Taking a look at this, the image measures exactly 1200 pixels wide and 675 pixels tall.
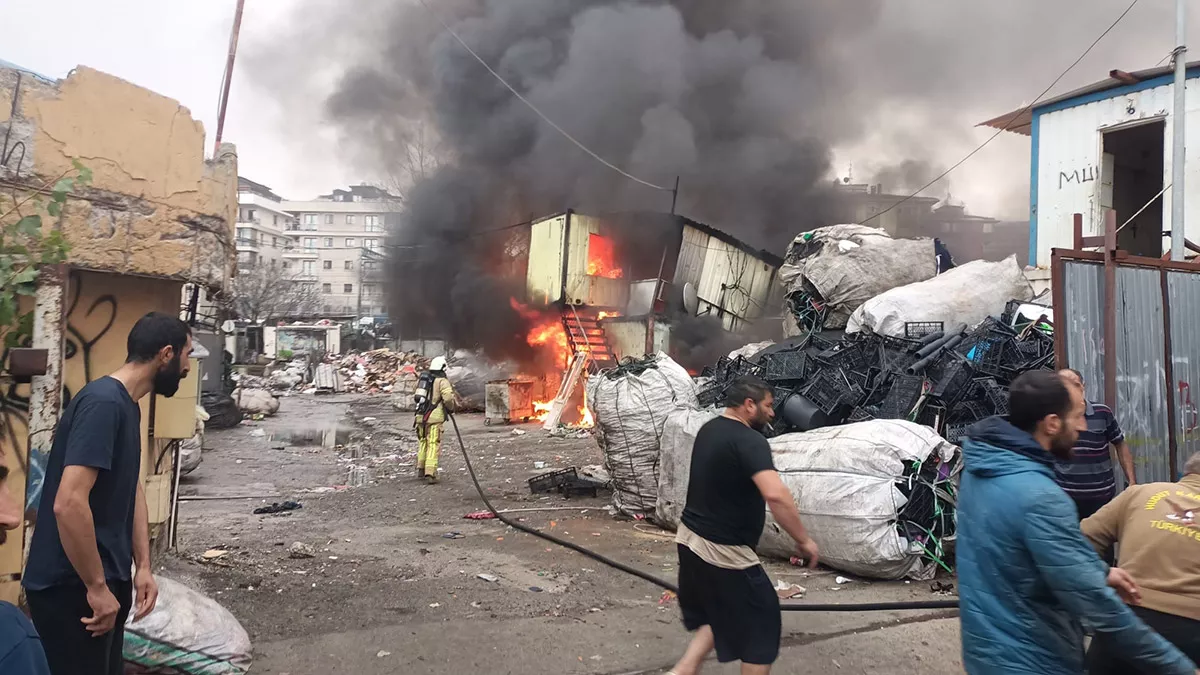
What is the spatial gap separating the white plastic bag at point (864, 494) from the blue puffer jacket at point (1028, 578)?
2779 mm

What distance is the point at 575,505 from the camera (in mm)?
7789

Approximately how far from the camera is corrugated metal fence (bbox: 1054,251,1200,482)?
15.3ft

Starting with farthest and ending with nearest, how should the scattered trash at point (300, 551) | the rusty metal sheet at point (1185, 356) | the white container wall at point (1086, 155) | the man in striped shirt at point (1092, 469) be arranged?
the white container wall at point (1086, 155), the scattered trash at point (300, 551), the rusty metal sheet at point (1185, 356), the man in striped shirt at point (1092, 469)

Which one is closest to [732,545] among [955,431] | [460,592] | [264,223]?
[460,592]

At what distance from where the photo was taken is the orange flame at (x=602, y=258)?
1973cm

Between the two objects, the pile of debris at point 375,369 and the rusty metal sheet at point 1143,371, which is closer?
the rusty metal sheet at point 1143,371

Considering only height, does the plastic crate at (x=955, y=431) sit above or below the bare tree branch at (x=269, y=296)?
below

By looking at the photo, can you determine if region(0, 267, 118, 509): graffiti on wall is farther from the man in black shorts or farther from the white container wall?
the white container wall

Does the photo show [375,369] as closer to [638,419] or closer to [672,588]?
[638,419]

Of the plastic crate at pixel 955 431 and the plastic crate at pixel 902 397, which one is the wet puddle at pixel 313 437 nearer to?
the plastic crate at pixel 902 397

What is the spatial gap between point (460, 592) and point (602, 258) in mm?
15742

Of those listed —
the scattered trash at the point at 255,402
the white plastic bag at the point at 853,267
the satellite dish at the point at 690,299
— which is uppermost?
the satellite dish at the point at 690,299

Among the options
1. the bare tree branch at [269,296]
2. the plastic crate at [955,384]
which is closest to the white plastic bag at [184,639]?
the plastic crate at [955,384]

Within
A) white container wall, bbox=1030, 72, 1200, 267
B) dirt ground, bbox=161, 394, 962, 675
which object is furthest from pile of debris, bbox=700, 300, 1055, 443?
white container wall, bbox=1030, 72, 1200, 267
